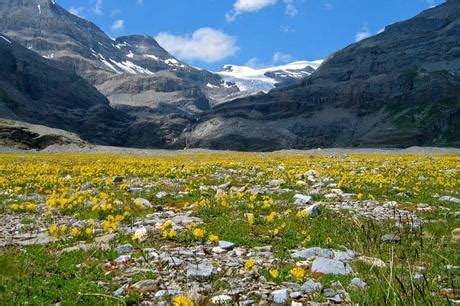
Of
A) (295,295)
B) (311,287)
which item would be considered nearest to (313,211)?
(311,287)

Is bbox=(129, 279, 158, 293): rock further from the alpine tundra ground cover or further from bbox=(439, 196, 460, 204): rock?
bbox=(439, 196, 460, 204): rock

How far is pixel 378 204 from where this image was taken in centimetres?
1582

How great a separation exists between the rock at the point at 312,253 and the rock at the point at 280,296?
259 centimetres

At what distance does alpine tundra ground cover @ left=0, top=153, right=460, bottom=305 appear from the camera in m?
6.08

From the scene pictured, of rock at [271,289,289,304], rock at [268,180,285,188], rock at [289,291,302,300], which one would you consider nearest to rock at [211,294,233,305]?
rock at [271,289,289,304]

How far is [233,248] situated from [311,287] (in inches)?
124

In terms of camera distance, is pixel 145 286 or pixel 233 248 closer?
pixel 145 286

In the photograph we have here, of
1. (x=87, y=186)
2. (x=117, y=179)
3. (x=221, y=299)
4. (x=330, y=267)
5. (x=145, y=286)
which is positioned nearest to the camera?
(x=221, y=299)

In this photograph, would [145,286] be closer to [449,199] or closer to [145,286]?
[145,286]

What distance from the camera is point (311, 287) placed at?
7426mm

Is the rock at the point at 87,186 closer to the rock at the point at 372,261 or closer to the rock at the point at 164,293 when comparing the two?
the rock at the point at 164,293

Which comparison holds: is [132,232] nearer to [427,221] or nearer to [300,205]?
[300,205]

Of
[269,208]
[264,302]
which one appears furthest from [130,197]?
[264,302]

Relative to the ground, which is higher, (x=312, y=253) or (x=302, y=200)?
(x=302, y=200)
